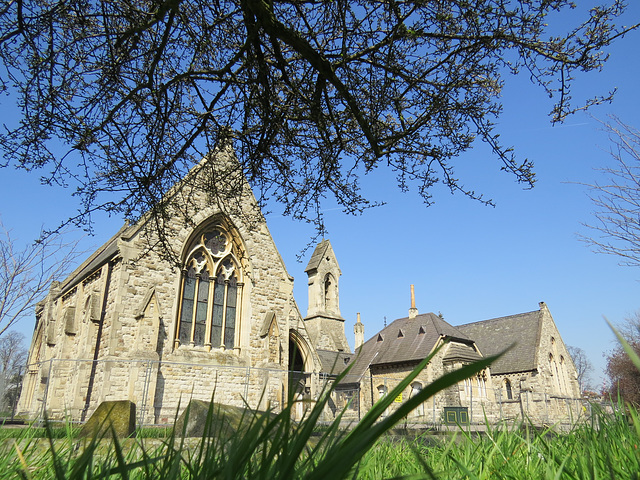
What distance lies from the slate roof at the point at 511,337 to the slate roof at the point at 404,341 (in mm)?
3877

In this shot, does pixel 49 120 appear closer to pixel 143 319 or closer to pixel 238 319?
pixel 143 319

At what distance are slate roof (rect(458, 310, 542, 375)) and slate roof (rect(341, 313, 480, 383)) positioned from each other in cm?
388

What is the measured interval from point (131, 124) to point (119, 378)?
Answer: 1149 centimetres

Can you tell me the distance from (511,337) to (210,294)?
85.1 ft

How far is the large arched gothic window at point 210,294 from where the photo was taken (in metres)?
18.4

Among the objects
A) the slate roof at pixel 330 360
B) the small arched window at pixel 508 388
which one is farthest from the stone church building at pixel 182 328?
the small arched window at pixel 508 388

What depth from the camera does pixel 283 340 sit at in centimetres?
2055

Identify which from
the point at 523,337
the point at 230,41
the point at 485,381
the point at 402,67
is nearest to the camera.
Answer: the point at 402,67

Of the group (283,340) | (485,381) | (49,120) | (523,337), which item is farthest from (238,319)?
(523,337)

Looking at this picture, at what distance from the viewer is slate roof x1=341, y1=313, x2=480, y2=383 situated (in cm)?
3078

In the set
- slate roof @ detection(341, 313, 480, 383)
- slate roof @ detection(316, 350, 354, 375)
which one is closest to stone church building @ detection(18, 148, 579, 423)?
slate roof @ detection(341, 313, 480, 383)

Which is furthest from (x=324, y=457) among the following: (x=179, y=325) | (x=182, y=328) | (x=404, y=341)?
(x=404, y=341)

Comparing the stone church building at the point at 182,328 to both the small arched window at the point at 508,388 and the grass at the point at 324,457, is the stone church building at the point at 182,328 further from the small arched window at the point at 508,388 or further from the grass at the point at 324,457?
the grass at the point at 324,457

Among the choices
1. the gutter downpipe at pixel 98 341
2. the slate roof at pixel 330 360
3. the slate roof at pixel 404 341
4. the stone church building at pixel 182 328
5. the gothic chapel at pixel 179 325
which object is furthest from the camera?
the slate roof at pixel 404 341
